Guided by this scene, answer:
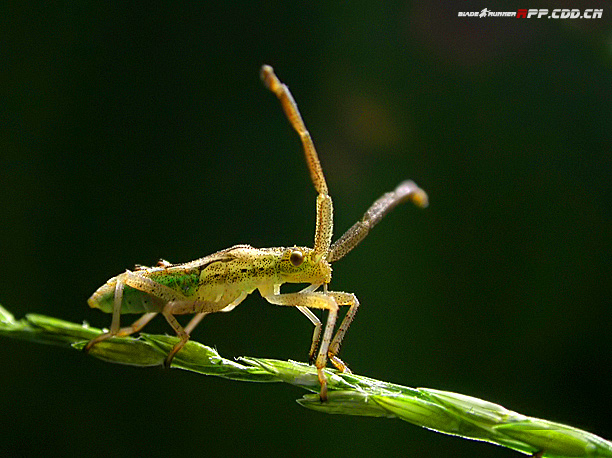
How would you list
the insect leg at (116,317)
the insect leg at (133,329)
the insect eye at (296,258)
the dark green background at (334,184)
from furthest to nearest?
the dark green background at (334,184) < the insect eye at (296,258) < the insect leg at (133,329) < the insect leg at (116,317)

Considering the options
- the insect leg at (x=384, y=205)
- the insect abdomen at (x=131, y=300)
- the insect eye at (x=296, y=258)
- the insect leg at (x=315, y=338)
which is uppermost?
the insect leg at (x=384, y=205)

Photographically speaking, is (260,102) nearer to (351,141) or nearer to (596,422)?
(351,141)

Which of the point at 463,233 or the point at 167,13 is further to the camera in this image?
the point at 167,13

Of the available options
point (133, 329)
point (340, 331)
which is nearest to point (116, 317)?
point (133, 329)

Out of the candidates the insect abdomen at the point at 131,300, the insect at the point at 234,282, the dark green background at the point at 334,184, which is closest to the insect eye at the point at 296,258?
the insect at the point at 234,282

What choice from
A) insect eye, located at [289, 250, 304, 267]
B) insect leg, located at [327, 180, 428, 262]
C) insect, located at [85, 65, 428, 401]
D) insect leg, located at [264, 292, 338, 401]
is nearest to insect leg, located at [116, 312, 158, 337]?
insect, located at [85, 65, 428, 401]

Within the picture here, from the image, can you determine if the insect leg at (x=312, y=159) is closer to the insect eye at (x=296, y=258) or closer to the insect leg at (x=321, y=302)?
the insect eye at (x=296, y=258)

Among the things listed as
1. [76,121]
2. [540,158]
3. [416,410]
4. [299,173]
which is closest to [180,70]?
[76,121]

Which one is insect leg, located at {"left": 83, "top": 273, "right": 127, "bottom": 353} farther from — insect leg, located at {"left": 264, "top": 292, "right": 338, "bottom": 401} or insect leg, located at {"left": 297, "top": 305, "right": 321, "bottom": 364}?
insect leg, located at {"left": 297, "top": 305, "right": 321, "bottom": 364}
